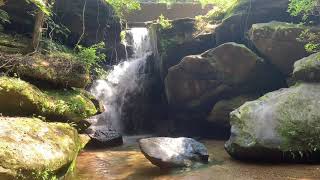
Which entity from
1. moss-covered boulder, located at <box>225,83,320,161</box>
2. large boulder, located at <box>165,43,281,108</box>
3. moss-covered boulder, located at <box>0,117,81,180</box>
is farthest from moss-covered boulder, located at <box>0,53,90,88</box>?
large boulder, located at <box>165,43,281,108</box>

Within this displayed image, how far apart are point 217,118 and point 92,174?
697 cm

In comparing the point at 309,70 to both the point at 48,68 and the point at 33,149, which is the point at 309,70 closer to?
the point at 48,68

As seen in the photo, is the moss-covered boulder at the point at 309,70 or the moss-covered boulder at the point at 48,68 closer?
the moss-covered boulder at the point at 48,68

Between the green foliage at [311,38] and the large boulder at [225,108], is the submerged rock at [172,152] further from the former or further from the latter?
the green foliage at [311,38]

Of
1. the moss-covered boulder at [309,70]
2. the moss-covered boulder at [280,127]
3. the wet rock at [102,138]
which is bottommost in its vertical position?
the wet rock at [102,138]

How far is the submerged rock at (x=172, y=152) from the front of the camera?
879cm

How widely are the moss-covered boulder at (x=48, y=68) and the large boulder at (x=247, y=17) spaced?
707cm

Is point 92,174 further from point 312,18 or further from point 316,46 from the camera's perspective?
point 312,18

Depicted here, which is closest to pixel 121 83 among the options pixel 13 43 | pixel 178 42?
pixel 178 42

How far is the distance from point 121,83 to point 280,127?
361 inches

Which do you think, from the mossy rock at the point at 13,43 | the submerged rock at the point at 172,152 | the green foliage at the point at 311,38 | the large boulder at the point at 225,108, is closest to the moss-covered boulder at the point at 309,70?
the green foliage at the point at 311,38

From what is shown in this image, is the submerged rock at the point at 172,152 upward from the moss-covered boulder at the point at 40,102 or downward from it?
downward

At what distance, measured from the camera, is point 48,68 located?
33.0 ft

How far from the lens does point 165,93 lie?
16828 mm
